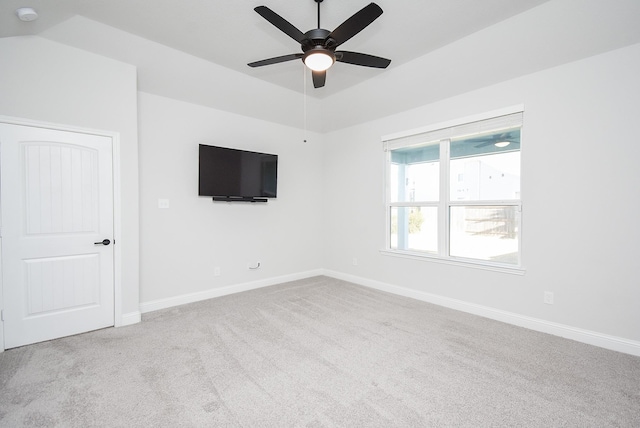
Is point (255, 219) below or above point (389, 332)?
above

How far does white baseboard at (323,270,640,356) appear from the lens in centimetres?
262

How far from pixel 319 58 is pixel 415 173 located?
2585mm

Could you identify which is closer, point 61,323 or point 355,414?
point 355,414

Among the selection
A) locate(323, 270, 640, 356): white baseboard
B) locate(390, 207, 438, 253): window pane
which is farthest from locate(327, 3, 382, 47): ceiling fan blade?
locate(323, 270, 640, 356): white baseboard

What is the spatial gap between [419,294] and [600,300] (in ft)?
6.19

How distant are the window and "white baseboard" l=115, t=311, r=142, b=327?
3553 millimetres

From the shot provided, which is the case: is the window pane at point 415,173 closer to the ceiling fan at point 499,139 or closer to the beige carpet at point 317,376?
the ceiling fan at point 499,139

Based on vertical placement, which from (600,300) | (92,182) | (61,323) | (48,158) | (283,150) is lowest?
(61,323)

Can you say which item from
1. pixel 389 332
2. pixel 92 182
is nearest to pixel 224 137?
pixel 92 182

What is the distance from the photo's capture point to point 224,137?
14.1 feet

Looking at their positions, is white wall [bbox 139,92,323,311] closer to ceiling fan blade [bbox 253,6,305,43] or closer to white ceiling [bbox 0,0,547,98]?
white ceiling [bbox 0,0,547,98]

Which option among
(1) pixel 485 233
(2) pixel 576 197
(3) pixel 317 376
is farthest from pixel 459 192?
(3) pixel 317 376

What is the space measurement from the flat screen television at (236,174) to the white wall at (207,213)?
0.16 metres

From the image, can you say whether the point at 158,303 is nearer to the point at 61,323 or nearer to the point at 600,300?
the point at 61,323
